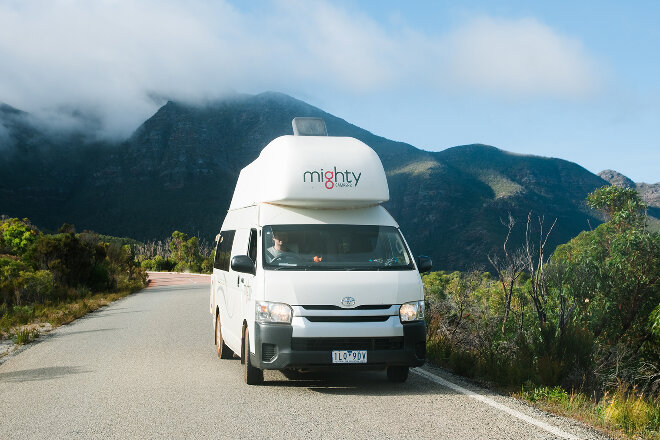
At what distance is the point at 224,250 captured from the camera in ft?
37.8

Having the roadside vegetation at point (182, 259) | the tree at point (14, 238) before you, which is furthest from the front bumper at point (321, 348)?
the roadside vegetation at point (182, 259)

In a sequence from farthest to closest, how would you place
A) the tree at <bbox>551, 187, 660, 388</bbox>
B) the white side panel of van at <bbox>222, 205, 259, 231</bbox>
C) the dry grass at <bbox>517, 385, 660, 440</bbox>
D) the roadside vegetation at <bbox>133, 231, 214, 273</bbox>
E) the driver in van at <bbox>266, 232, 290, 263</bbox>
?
the roadside vegetation at <bbox>133, 231, 214, 273</bbox>, the tree at <bbox>551, 187, 660, 388</bbox>, the white side panel of van at <bbox>222, 205, 259, 231</bbox>, the driver in van at <bbox>266, 232, 290, 263</bbox>, the dry grass at <bbox>517, 385, 660, 440</bbox>

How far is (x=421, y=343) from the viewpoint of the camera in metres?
8.05

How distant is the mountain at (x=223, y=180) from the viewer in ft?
299

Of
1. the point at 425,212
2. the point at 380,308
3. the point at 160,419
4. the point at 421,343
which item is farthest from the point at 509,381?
the point at 425,212

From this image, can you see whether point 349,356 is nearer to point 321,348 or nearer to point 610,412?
point 321,348

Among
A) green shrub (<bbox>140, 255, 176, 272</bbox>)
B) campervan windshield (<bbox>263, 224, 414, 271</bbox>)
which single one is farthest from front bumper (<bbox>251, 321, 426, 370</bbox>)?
green shrub (<bbox>140, 255, 176, 272</bbox>)

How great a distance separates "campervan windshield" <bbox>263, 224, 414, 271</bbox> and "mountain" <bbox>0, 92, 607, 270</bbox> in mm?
61909

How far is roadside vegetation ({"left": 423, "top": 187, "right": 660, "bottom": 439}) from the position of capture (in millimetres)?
7617

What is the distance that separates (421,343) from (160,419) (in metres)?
3.05

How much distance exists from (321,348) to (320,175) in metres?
2.25

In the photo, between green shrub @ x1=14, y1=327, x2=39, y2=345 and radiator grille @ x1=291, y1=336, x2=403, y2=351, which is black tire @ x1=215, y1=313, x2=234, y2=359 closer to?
radiator grille @ x1=291, y1=336, x2=403, y2=351

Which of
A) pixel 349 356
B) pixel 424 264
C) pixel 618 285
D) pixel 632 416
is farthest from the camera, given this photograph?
pixel 618 285

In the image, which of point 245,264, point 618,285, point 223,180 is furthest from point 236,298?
point 223,180
